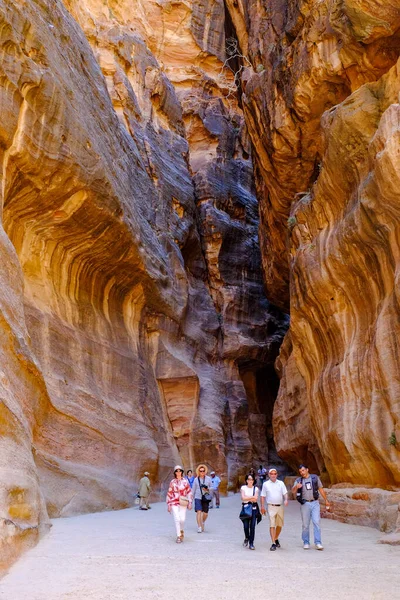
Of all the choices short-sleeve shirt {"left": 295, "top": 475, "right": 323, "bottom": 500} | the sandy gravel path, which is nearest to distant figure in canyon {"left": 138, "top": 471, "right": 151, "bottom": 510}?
the sandy gravel path

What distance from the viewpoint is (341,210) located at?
50.8ft

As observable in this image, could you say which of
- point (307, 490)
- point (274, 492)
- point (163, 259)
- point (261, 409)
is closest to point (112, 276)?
point (163, 259)

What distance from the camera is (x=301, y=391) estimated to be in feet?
71.7

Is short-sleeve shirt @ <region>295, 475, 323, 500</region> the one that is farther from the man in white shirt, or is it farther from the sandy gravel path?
the sandy gravel path

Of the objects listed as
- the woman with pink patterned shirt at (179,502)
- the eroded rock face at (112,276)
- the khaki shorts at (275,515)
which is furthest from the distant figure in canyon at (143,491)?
the khaki shorts at (275,515)

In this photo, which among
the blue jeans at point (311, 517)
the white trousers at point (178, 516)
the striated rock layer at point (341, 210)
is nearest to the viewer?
the blue jeans at point (311, 517)

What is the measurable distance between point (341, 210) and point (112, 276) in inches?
359

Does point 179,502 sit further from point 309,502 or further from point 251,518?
point 309,502

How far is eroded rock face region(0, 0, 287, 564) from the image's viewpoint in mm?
14086

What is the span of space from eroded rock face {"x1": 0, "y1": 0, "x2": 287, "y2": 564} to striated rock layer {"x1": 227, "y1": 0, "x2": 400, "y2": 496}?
5.80 m

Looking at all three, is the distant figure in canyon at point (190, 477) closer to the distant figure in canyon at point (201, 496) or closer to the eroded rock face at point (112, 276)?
the eroded rock face at point (112, 276)

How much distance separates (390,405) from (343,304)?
406 cm

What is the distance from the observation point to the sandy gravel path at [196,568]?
207 inches

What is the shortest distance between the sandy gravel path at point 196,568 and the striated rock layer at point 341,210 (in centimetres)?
414
